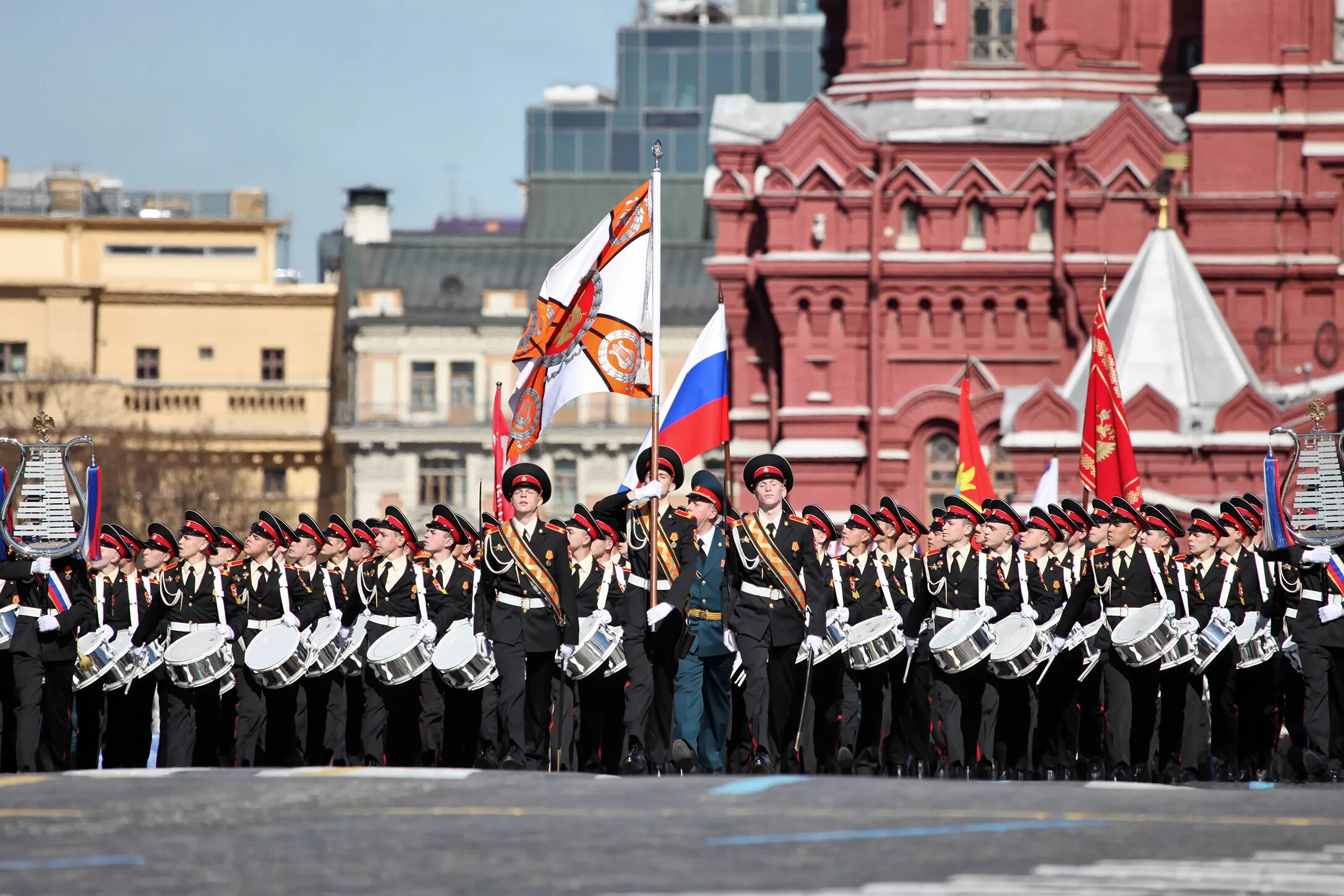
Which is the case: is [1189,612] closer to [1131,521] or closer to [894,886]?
[1131,521]

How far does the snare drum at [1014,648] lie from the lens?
13.6 metres

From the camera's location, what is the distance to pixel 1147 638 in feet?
44.1

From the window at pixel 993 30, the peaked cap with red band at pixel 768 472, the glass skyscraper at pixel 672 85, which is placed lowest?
the peaked cap with red band at pixel 768 472

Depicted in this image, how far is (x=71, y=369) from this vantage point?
194ft

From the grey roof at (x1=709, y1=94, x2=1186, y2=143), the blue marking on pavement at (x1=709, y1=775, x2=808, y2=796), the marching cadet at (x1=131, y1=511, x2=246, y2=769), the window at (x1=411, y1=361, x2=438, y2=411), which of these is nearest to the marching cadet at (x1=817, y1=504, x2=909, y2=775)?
the blue marking on pavement at (x1=709, y1=775, x2=808, y2=796)

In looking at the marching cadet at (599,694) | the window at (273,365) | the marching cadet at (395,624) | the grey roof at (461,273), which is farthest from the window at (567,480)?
the marching cadet at (599,694)

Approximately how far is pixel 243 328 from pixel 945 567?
5013 centimetres

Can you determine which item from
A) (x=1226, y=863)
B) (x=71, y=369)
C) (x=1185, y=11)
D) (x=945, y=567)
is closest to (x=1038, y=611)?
(x=945, y=567)

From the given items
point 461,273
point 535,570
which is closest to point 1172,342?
point 535,570

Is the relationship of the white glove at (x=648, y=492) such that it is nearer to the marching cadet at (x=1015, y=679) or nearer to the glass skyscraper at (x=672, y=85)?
the marching cadet at (x=1015, y=679)

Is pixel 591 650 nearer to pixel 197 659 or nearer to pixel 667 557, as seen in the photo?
pixel 667 557

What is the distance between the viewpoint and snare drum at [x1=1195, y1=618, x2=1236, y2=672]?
1359 centimetres

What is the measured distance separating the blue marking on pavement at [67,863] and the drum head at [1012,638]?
558 centimetres

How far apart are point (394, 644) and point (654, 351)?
6.90 ft
